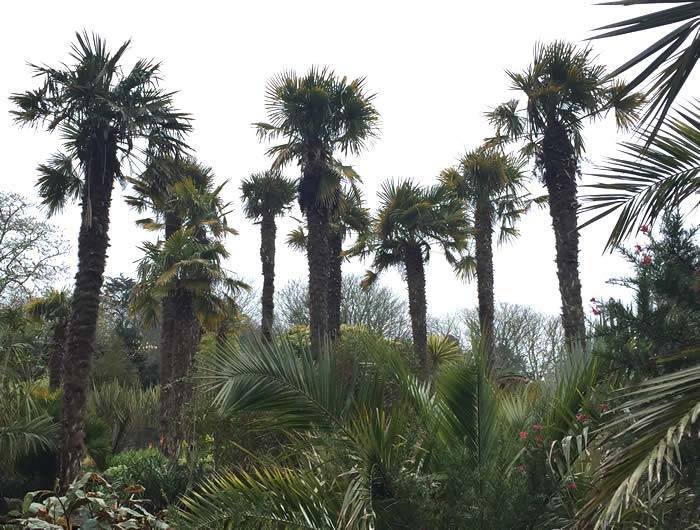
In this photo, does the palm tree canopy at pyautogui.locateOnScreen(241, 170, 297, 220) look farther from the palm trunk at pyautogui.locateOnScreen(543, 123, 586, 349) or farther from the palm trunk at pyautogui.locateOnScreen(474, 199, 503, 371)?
the palm trunk at pyautogui.locateOnScreen(543, 123, 586, 349)

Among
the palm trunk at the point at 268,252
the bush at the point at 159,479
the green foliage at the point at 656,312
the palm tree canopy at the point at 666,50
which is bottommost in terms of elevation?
the bush at the point at 159,479

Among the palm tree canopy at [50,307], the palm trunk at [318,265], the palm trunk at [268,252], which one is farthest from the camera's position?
the palm trunk at [268,252]

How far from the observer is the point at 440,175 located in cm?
2305

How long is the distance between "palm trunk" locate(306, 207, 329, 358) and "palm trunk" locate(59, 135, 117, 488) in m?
4.91

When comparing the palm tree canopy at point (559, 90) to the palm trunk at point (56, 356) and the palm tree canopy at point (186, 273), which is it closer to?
the palm tree canopy at point (186, 273)

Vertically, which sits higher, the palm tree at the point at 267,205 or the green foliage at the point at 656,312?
the palm tree at the point at 267,205

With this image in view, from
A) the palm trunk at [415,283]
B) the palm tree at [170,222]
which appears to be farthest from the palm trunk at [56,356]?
the palm trunk at [415,283]

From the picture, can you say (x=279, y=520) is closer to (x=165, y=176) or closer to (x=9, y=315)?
(x=9, y=315)

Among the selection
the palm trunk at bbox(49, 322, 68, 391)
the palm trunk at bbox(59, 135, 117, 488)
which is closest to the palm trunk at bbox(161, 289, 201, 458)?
the palm trunk at bbox(59, 135, 117, 488)

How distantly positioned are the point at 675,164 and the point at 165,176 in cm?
1222

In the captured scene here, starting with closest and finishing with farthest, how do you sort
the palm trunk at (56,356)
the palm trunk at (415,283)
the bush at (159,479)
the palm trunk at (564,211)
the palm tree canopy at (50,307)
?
1. the bush at (159,479)
2. the palm trunk at (564,211)
3. the palm trunk at (415,283)
4. the palm tree canopy at (50,307)
5. the palm trunk at (56,356)

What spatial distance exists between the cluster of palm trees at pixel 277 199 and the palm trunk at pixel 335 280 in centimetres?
5

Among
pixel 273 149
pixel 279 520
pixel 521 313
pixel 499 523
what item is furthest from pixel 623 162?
pixel 521 313

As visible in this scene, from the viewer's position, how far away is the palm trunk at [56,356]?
75.4ft
